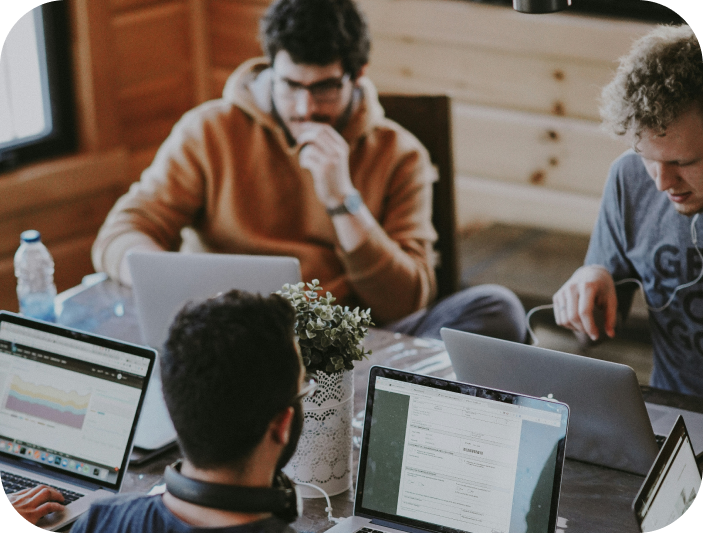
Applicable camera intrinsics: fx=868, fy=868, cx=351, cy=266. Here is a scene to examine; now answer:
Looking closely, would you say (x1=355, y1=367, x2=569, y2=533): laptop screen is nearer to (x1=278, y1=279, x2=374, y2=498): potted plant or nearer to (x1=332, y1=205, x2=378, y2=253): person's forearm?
(x1=278, y1=279, x2=374, y2=498): potted plant

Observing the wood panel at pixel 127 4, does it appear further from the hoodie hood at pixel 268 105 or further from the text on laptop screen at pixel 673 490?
the text on laptop screen at pixel 673 490

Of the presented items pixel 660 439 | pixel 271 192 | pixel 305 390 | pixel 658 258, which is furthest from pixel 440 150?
pixel 305 390

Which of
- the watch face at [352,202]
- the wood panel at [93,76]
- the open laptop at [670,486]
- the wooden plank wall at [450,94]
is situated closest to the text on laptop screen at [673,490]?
the open laptop at [670,486]

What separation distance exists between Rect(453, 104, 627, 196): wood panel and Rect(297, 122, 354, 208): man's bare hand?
42.7 inches

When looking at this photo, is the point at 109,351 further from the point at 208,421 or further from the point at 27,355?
the point at 208,421

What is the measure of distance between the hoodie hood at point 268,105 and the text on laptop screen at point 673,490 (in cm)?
136

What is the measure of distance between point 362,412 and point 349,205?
2.54ft

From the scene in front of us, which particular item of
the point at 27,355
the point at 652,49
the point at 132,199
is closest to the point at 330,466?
the point at 27,355

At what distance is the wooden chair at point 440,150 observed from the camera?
8.03 feet

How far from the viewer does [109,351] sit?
1.38 metres

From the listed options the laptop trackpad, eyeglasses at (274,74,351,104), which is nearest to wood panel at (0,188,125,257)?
eyeglasses at (274,74,351,104)

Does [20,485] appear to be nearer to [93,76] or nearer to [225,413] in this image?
[225,413]

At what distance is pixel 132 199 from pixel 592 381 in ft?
4.59

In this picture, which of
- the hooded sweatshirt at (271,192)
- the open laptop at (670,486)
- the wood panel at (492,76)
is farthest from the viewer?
the wood panel at (492,76)
